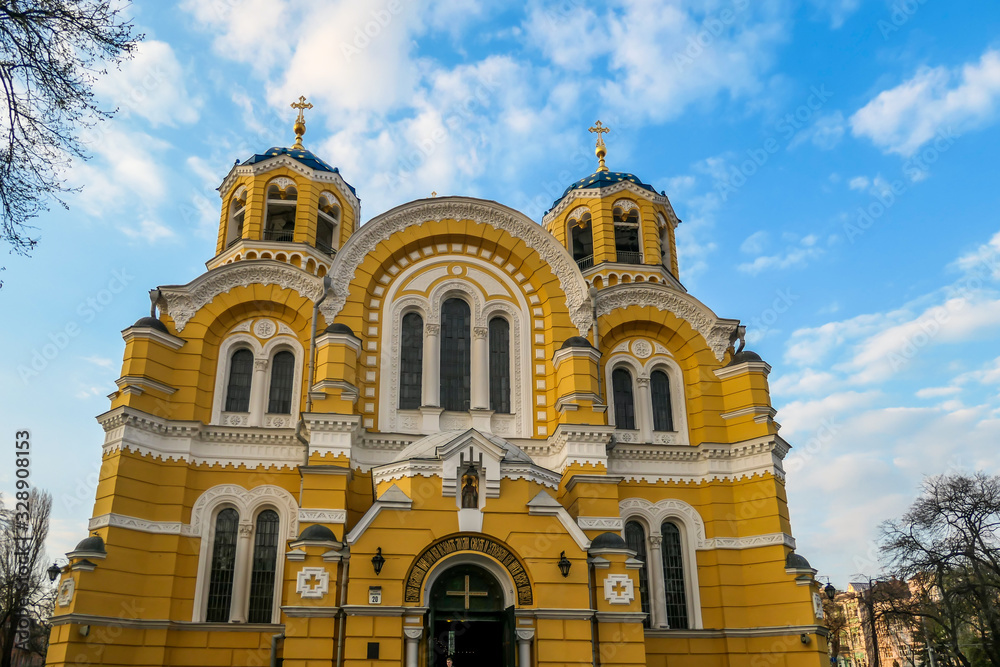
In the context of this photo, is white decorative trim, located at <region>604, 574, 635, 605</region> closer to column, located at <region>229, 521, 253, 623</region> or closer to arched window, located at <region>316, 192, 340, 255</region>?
column, located at <region>229, 521, 253, 623</region>

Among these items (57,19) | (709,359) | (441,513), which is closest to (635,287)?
(709,359)

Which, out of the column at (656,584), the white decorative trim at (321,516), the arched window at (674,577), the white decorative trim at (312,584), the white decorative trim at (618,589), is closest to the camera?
the white decorative trim at (312,584)

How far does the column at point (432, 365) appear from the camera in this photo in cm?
2253

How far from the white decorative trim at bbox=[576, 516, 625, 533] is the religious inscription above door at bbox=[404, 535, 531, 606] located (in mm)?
3946

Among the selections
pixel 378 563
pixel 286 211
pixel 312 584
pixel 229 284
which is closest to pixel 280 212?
pixel 286 211

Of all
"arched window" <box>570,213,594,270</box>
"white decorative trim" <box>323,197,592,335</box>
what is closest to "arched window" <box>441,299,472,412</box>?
"white decorative trim" <box>323,197,592,335</box>

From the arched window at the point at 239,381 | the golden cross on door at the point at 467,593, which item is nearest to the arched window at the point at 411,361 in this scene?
the arched window at the point at 239,381

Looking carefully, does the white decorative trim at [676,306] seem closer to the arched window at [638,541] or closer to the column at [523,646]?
the arched window at [638,541]

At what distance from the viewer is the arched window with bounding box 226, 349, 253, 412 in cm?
2264

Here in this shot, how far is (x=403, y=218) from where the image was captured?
24359 mm

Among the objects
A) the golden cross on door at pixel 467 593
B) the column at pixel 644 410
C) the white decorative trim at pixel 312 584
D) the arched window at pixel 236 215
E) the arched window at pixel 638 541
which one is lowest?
the golden cross on door at pixel 467 593

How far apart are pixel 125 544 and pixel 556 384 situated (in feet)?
39.5

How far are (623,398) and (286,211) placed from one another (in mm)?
13578

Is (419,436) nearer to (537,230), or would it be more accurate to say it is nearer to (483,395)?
(483,395)
